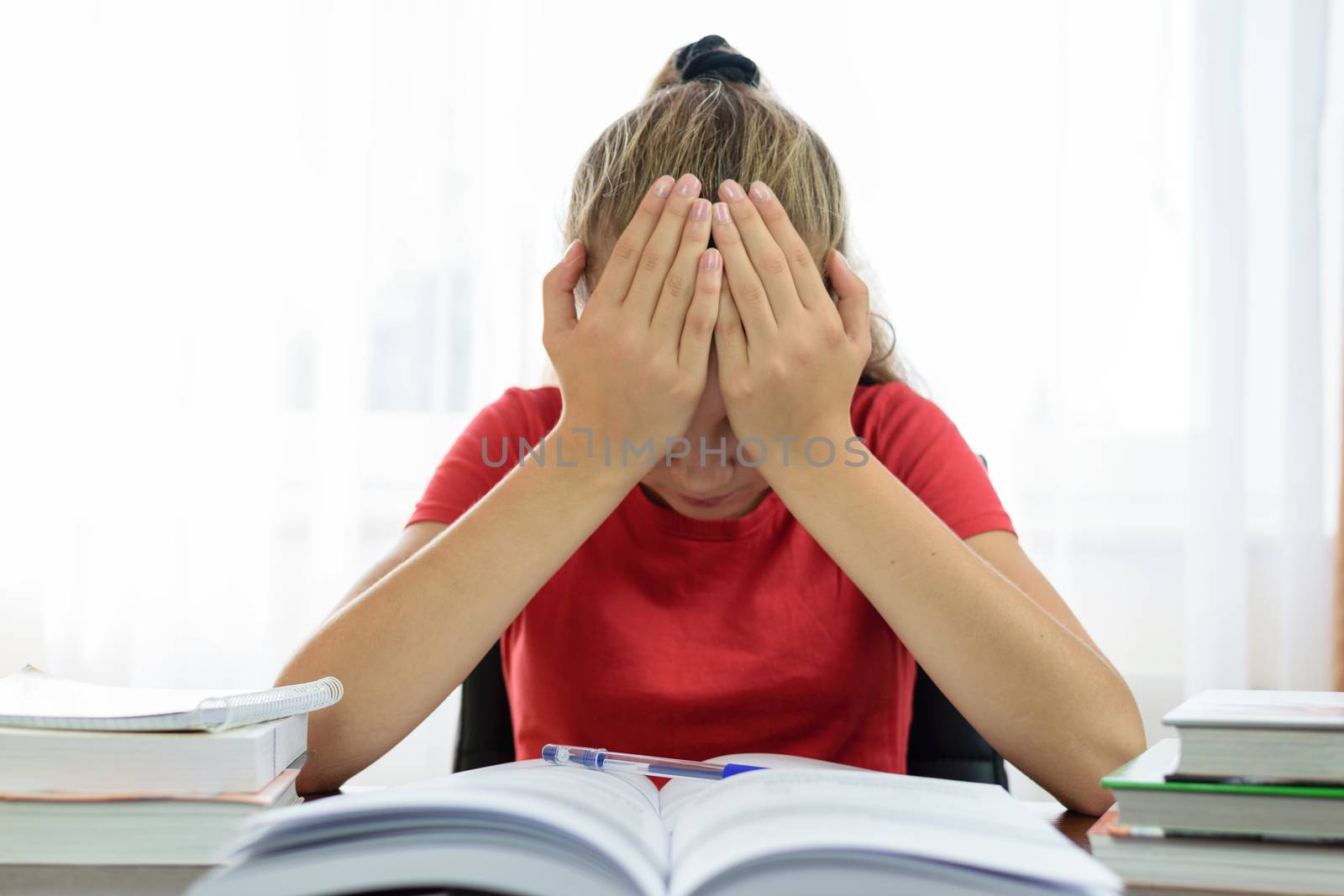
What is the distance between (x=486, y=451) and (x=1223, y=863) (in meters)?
0.73

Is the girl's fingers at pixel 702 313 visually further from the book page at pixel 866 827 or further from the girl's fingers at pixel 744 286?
the book page at pixel 866 827

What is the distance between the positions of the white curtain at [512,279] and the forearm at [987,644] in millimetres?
1015

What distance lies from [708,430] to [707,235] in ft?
0.57

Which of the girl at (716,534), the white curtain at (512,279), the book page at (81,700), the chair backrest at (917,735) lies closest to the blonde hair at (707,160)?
the girl at (716,534)

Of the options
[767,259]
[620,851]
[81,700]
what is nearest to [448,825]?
[620,851]

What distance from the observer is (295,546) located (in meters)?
1.89

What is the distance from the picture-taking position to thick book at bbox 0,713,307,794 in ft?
1.71

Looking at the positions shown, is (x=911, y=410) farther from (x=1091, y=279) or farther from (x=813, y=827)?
(x=1091, y=279)

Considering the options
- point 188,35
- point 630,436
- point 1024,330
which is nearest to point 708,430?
point 630,436

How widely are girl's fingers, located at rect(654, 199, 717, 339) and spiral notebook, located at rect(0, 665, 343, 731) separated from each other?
0.36 metres

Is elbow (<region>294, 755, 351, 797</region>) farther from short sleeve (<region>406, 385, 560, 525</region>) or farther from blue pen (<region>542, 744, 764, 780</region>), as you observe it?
short sleeve (<region>406, 385, 560, 525</region>)

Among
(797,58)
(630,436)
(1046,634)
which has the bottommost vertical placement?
(1046,634)

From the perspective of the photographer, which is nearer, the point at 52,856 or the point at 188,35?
the point at 52,856

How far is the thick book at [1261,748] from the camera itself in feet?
1.60
